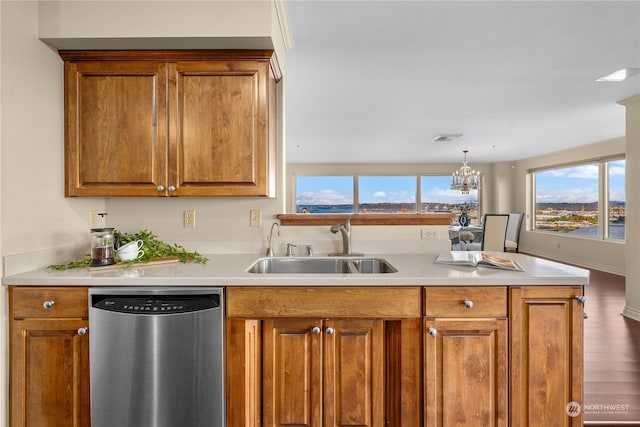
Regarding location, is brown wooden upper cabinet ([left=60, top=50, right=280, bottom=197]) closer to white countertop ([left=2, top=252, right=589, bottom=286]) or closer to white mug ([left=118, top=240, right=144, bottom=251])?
white mug ([left=118, top=240, right=144, bottom=251])

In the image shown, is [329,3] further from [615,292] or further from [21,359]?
[615,292]

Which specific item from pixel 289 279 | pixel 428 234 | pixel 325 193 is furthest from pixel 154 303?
pixel 325 193

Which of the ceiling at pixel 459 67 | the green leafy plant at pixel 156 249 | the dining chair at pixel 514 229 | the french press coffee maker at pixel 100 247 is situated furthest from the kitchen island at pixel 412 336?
the dining chair at pixel 514 229

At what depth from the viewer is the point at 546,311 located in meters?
1.69

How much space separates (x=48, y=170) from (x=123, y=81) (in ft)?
2.01

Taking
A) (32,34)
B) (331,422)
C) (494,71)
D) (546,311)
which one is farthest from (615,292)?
(32,34)

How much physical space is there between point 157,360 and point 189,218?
101 centimetres

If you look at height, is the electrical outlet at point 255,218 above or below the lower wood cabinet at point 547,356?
above

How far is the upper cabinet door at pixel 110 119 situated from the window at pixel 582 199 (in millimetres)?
7523

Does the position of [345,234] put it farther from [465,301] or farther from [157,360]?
[157,360]

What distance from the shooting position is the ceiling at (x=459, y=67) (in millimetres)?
2234

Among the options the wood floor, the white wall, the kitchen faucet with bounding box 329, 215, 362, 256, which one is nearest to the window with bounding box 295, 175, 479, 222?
the wood floor

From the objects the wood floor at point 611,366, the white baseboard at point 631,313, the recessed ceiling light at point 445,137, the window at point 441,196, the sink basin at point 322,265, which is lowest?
the wood floor at point 611,366

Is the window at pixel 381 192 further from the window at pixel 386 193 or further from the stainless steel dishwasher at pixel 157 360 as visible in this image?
the stainless steel dishwasher at pixel 157 360
